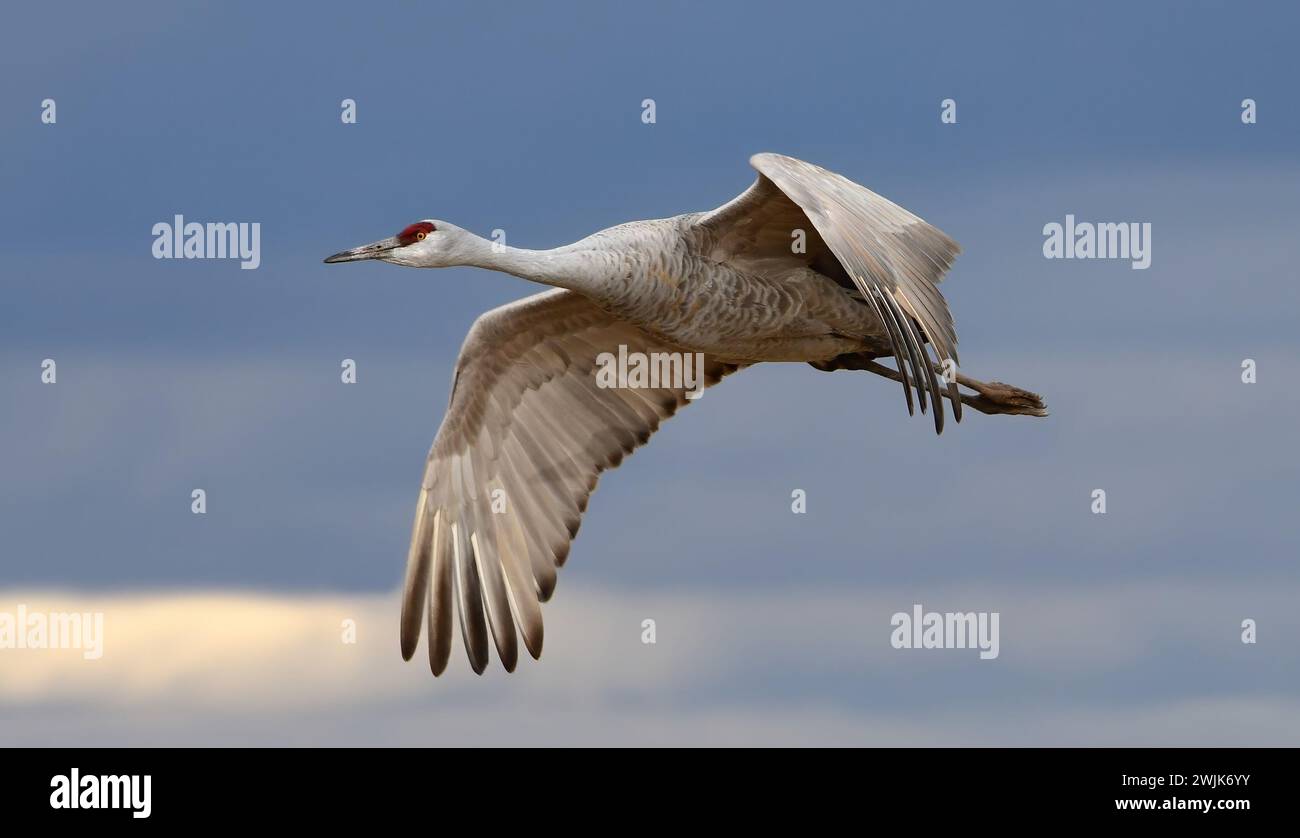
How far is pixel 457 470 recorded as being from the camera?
55.1ft

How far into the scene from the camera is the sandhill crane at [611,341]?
1420cm

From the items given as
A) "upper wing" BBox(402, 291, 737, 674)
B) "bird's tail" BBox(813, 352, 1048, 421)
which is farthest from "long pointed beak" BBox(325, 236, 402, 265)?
"bird's tail" BBox(813, 352, 1048, 421)

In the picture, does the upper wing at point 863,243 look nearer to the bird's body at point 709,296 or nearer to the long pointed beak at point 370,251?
the bird's body at point 709,296

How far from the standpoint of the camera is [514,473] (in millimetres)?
16766

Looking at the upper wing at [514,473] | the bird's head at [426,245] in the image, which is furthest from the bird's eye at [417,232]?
the upper wing at [514,473]

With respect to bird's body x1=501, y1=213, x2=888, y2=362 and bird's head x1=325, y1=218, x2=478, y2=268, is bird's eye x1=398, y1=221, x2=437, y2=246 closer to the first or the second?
bird's head x1=325, y1=218, x2=478, y2=268

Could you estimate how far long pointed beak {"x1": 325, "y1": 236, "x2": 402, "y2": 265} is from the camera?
14406mm

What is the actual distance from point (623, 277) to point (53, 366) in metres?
A: 5.04

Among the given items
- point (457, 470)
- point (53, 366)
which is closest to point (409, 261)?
point (457, 470)

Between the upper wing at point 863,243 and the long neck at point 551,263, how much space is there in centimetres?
94

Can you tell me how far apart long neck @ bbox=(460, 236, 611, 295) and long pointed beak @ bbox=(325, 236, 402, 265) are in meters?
0.52

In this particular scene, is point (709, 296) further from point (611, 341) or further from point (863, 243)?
point (611, 341)

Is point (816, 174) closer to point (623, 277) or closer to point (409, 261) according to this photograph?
point (623, 277)

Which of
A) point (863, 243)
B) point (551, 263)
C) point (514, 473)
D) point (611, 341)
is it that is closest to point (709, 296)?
point (551, 263)
